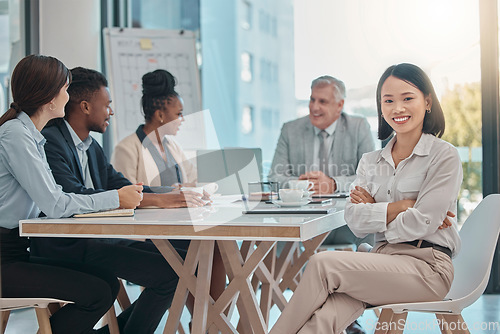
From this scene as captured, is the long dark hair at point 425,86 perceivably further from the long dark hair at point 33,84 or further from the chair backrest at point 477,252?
the long dark hair at point 33,84

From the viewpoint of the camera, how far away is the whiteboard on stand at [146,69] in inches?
173

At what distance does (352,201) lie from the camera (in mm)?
2057

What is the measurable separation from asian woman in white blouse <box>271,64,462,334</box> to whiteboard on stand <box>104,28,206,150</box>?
2449mm

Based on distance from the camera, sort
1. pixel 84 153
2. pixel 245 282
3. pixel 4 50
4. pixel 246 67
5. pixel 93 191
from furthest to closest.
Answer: pixel 246 67 < pixel 4 50 < pixel 84 153 < pixel 93 191 < pixel 245 282

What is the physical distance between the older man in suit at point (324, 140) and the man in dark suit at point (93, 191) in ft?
4.07

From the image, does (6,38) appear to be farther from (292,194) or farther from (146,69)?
(292,194)

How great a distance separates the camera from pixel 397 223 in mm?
1896

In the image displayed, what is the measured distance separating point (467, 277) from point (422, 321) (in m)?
1.53

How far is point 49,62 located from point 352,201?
1.22 meters

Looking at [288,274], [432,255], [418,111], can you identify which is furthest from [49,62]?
[288,274]

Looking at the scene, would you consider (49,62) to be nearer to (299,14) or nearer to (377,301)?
(377,301)

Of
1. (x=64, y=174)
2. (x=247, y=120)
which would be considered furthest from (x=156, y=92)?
(x=64, y=174)

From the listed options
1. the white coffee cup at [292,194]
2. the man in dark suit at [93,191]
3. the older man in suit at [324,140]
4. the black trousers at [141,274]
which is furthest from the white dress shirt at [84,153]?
the older man in suit at [324,140]

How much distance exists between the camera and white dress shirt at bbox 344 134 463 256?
187cm
